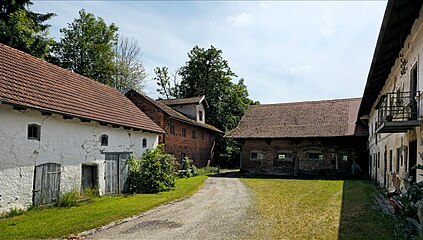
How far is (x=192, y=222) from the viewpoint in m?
9.01

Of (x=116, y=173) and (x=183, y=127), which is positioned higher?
(x=183, y=127)

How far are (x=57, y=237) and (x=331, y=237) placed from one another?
6.09m

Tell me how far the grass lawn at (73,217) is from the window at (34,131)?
7.51 ft

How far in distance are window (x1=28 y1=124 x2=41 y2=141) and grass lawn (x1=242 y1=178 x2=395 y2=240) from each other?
7432 millimetres

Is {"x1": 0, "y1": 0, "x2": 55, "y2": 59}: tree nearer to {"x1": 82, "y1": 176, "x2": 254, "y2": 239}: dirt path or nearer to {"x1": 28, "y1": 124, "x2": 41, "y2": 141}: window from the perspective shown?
{"x1": 28, "y1": 124, "x2": 41, "y2": 141}: window

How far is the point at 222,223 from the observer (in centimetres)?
888

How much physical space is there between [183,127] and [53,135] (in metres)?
15.1

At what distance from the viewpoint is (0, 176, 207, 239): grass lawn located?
25.3 ft

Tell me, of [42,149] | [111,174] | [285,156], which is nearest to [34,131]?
[42,149]

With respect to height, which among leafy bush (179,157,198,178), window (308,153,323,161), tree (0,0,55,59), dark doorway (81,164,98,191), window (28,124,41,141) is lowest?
leafy bush (179,157,198,178)

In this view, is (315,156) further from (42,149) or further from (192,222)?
(42,149)

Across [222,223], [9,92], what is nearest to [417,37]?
[222,223]

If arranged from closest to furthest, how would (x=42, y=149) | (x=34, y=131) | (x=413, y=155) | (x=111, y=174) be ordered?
(x=413, y=155) → (x=34, y=131) → (x=42, y=149) → (x=111, y=174)

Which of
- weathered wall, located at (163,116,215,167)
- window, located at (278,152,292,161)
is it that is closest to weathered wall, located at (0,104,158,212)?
weathered wall, located at (163,116,215,167)
